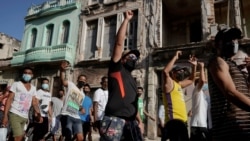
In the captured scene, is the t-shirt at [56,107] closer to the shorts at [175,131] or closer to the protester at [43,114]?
the protester at [43,114]

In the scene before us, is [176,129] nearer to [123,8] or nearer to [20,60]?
[123,8]

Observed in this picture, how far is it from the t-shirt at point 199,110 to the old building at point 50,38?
A: 36.9 feet

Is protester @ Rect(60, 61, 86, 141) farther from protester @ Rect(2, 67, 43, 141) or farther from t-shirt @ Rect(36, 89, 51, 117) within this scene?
t-shirt @ Rect(36, 89, 51, 117)

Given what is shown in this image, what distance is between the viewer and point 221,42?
7.42 ft

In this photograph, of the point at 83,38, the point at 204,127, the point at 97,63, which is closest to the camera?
the point at 204,127

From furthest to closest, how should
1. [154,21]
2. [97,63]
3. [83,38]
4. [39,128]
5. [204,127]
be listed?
[83,38] → [97,63] → [154,21] → [39,128] → [204,127]

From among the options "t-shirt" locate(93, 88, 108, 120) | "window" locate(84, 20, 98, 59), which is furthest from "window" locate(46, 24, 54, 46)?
"t-shirt" locate(93, 88, 108, 120)

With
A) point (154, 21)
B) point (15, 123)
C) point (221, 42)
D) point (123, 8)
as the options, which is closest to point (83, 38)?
point (123, 8)

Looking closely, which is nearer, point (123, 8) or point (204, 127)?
point (204, 127)

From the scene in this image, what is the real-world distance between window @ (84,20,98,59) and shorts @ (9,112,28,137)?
34.0 ft

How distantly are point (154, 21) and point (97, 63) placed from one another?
3895 mm

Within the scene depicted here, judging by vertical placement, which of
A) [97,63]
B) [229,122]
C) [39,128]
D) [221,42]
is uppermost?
[97,63]

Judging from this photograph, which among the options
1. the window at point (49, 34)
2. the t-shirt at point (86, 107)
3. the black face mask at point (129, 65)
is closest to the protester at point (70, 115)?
the t-shirt at point (86, 107)

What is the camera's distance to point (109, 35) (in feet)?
50.2
